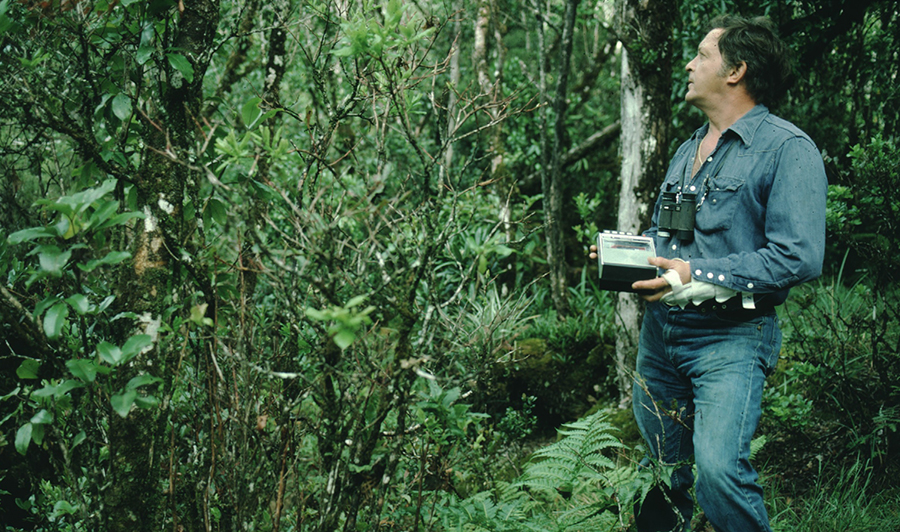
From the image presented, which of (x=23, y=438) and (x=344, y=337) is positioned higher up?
(x=344, y=337)

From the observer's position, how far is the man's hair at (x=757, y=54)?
236 cm

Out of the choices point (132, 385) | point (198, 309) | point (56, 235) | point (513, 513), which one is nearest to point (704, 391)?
point (513, 513)

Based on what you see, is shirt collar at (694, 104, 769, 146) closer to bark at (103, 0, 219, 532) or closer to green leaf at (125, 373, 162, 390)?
bark at (103, 0, 219, 532)

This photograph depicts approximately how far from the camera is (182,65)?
1.85m

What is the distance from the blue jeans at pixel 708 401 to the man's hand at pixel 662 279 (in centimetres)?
17

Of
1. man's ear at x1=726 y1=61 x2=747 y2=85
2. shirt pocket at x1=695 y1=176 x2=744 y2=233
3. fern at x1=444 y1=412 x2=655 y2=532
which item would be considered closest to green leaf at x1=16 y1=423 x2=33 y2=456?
fern at x1=444 y1=412 x2=655 y2=532

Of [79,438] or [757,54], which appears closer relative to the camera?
[79,438]

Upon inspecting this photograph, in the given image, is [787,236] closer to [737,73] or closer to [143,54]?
[737,73]

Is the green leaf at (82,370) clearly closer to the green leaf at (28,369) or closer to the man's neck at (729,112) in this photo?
the green leaf at (28,369)

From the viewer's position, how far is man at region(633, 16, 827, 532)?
6.54ft

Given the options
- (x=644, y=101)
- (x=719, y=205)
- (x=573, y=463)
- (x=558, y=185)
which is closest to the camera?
(x=719, y=205)

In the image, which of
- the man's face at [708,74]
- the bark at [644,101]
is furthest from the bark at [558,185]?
the man's face at [708,74]

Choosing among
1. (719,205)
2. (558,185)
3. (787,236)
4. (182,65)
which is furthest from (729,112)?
(558,185)

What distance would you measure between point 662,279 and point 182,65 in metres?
1.80
